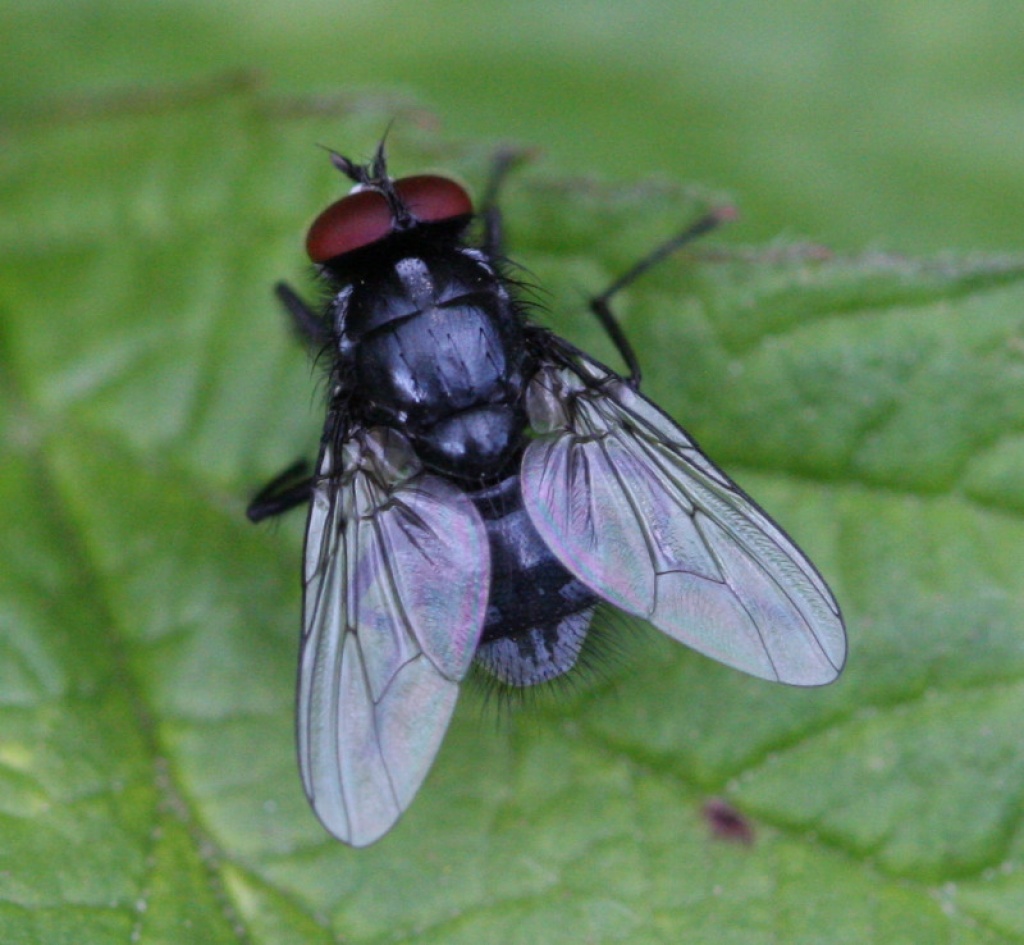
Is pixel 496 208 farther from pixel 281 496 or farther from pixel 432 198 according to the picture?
pixel 281 496

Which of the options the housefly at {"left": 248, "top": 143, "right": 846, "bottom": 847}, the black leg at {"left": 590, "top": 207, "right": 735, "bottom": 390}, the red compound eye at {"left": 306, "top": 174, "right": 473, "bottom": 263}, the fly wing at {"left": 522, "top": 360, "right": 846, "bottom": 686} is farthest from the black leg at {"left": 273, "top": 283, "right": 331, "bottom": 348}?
the black leg at {"left": 590, "top": 207, "right": 735, "bottom": 390}

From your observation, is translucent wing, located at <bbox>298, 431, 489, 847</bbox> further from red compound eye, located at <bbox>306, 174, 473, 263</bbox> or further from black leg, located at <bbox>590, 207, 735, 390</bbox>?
black leg, located at <bbox>590, 207, 735, 390</bbox>

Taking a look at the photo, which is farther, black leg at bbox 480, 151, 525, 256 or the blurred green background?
the blurred green background

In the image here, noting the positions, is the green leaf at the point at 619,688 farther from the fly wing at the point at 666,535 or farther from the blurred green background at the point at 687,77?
the blurred green background at the point at 687,77

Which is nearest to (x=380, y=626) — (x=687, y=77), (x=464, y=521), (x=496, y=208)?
(x=464, y=521)

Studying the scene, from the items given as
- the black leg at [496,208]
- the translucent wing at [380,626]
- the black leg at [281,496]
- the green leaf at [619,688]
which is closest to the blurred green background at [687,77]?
the black leg at [496,208]

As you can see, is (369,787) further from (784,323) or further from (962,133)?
(962,133)

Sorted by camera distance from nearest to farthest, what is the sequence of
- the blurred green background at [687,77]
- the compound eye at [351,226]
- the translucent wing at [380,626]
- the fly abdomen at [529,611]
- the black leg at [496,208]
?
1. the translucent wing at [380,626]
2. the fly abdomen at [529,611]
3. the compound eye at [351,226]
4. the black leg at [496,208]
5. the blurred green background at [687,77]
